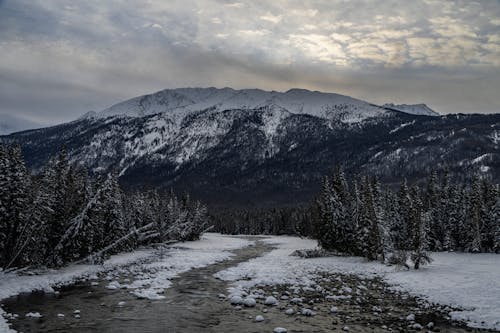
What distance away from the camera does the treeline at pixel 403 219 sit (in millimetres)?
45750

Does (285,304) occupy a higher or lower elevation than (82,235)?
lower

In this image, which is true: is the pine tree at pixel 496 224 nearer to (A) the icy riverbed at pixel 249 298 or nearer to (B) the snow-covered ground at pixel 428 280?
(B) the snow-covered ground at pixel 428 280

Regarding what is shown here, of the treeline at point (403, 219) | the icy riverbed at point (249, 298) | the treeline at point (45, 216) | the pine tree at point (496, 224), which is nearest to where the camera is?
the icy riverbed at point (249, 298)

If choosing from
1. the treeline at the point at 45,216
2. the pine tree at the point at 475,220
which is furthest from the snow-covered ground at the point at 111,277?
the pine tree at the point at 475,220

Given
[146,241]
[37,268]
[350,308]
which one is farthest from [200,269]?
[146,241]

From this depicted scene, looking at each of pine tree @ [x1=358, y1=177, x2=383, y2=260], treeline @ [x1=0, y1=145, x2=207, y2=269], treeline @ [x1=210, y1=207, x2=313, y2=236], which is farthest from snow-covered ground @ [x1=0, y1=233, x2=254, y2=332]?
treeline @ [x1=210, y1=207, x2=313, y2=236]

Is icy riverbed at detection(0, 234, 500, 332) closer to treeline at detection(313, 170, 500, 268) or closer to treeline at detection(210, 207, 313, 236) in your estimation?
treeline at detection(313, 170, 500, 268)

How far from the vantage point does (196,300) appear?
989 inches

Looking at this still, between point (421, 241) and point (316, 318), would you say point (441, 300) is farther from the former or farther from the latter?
point (421, 241)

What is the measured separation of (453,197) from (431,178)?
1351 cm

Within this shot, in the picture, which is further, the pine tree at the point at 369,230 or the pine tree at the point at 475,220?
the pine tree at the point at 475,220

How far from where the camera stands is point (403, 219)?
73.7 m

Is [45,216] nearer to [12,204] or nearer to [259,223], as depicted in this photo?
[12,204]

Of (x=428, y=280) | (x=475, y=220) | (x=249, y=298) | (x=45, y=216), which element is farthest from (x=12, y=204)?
(x=475, y=220)
